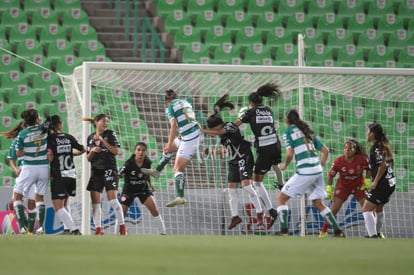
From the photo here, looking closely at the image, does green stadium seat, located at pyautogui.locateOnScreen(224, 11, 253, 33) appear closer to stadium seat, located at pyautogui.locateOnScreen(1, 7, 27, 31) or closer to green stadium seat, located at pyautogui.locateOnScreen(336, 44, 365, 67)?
green stadium seat, located at pyautogui.locateOnScreen(336, 44, 365, 67)

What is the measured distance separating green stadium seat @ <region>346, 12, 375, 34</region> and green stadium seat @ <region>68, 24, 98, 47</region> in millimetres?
5113

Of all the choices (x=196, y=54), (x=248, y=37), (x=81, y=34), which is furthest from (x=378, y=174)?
(x=81, y=34)

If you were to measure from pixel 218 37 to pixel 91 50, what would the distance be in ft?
8.15

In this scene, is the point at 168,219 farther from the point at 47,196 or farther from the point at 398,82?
the point at 398,82

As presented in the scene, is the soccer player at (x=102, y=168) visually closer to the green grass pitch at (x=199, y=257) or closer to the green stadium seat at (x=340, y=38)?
the green grass pitch at (x=199, y=257)

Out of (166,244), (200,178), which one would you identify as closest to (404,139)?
(200,178)

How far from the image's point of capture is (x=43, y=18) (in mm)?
20859

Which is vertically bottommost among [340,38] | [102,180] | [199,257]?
[199,257]

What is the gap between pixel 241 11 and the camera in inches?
838

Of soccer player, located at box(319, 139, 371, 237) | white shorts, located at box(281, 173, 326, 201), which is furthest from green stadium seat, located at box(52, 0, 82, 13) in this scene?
white shorts, located at box(281, 173, 326, 201)

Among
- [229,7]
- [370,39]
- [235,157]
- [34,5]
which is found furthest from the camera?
A: [229,7]

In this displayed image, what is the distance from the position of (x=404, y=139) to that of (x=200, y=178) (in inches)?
130

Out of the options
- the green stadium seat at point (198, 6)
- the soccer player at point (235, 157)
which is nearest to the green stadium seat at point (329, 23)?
the green stadium seat at point (198, 6)

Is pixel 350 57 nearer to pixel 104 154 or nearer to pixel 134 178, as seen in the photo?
pixel 134 178
